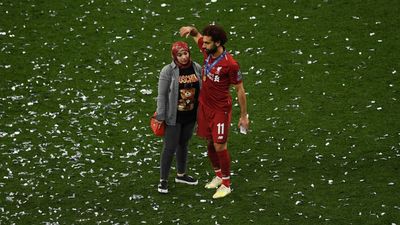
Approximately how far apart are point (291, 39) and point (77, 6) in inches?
244

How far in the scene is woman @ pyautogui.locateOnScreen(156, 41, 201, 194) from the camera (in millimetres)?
13812

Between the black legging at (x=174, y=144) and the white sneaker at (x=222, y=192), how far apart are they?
89 centimetres

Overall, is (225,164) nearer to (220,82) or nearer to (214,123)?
(214,123)

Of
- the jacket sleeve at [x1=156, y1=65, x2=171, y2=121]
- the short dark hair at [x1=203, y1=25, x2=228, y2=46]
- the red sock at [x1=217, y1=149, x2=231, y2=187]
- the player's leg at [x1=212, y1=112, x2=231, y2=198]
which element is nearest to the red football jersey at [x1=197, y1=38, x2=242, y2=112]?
the player's leg at [x1=212, y1=112, x2=231, y2=198]

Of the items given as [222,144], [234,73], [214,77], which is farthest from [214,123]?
[234,73]

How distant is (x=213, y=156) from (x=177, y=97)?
4.11 feet

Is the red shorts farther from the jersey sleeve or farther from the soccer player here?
the jersey sleeve

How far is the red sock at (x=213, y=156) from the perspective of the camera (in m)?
14.2

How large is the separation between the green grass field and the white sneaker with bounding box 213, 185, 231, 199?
100mm

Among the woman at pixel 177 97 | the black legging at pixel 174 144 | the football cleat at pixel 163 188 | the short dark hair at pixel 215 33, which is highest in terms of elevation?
the short dark hair at pixel 215 33

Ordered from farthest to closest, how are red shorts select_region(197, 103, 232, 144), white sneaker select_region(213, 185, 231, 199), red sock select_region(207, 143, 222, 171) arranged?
red sock select_region(207, 143, 222, 171) < white sneaker select_region(213, 185, 231, 199) < red shorts select_region(197, 103, 232, 144)

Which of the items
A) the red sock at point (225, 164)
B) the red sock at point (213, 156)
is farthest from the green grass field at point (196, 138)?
the red sock at point (213, 156)

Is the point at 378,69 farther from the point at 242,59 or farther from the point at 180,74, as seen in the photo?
the point at 180,74

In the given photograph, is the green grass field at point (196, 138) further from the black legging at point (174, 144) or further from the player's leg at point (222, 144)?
the black legging at point (174, 144)
